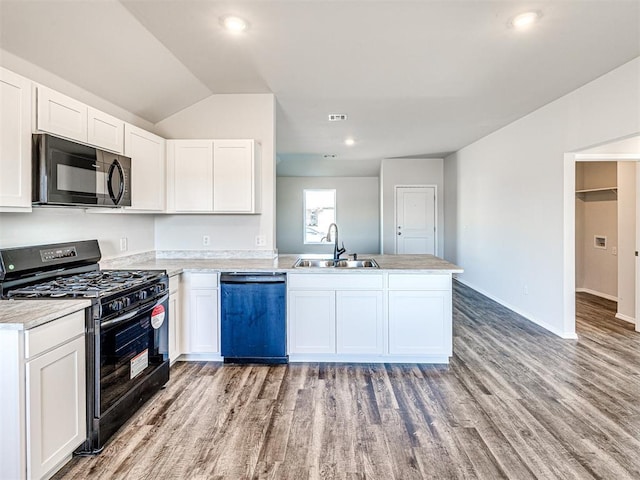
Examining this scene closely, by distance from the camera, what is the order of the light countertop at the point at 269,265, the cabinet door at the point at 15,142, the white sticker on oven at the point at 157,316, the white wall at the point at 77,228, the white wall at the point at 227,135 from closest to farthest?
the cabinet door at the point at 15,142, the white wall at the point at 77,228, the white sticker on oven at the point at 157,316, the light countertop at the point at 269,265, the white wall at the point at 227,135

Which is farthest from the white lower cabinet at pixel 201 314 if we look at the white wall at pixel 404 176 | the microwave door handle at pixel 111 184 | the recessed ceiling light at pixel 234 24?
the white wall at pixel 404 176

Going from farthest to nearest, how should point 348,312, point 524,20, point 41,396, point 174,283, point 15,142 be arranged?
point 348,312 → point 174,283 → point 524,20 → point 15,142 → point 41,396

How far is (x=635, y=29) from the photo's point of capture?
2.57 m

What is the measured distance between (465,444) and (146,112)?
3.81 meters

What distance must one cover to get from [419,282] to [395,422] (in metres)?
1.20

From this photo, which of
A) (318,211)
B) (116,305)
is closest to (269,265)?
(116,305)

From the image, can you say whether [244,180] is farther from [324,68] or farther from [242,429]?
[242,429]

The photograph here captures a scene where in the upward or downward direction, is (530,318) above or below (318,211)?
below

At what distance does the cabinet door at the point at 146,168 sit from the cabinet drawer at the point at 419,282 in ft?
7.32

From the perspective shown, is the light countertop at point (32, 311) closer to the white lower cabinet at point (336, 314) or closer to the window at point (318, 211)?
the white lower cabinet at point (336, 314)

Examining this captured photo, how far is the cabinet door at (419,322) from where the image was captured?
10.4 feet

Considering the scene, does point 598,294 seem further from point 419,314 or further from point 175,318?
point 175,318

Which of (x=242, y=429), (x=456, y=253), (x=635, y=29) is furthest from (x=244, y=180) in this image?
(x=456, y=253)

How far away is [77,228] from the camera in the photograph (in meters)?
2.80
